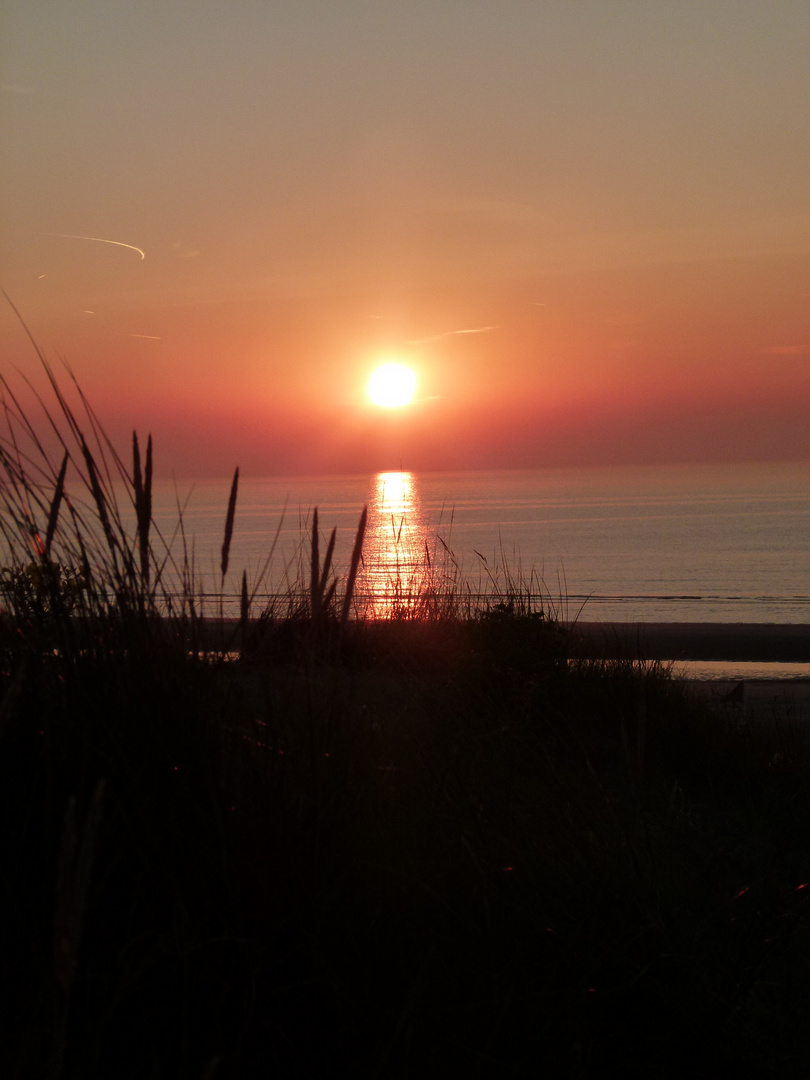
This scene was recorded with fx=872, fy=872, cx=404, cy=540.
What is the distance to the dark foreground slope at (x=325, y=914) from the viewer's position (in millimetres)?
1976

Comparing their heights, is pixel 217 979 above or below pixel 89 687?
below

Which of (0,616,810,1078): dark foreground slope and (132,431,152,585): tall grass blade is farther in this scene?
(132,431,152,585): tall grass blade

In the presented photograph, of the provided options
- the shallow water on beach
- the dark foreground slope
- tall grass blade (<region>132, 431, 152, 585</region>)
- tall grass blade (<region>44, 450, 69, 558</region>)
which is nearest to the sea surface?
tall grass blade (<region>132, 431, 152, 585</region>)

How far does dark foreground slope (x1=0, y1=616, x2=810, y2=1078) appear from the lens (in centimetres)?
198

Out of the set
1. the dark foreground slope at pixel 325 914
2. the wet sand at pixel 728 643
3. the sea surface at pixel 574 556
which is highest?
the sea surface at pixel 574 556

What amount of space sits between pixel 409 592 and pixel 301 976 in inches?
304

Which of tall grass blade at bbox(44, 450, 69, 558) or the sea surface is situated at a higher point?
the sea surface

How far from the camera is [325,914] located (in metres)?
2.24

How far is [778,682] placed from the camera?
485 inches

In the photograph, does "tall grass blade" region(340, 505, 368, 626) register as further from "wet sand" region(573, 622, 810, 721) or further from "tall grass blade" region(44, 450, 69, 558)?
"wet sand" region(573, 622, 810, 721)

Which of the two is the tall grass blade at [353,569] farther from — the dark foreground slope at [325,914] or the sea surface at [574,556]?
the sea surface at [574,556]

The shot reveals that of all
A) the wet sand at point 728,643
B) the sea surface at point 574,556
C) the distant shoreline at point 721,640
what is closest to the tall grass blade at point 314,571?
the sea surface at point 574,556

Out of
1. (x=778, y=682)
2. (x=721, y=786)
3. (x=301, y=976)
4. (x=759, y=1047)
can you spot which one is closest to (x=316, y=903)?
(x=301, y=976)

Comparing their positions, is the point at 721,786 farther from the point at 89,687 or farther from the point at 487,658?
the point at 89,687
